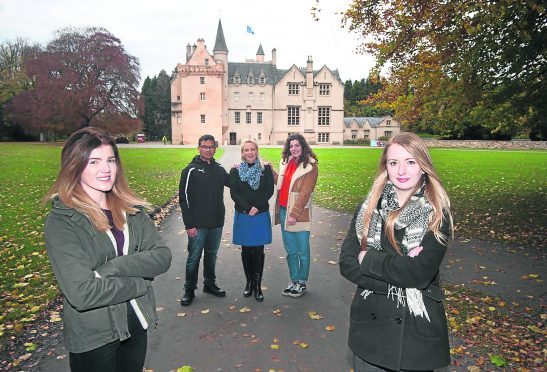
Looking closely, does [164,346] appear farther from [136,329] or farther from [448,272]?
[448,272]

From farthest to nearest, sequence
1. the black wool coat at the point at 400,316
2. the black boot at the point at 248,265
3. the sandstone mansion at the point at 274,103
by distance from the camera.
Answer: the sandstone mansion at the point at 274,103, the black boot at the point at 248,265, the black wool coat at the point at 400,316

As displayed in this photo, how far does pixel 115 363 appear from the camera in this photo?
262 centimetres

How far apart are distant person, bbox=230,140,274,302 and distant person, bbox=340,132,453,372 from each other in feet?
10.1

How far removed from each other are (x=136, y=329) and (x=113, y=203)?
2.74ft

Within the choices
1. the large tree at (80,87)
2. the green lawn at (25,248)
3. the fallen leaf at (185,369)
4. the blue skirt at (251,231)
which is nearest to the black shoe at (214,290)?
the blue skirt at (251,231)

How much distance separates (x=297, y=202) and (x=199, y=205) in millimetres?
1337

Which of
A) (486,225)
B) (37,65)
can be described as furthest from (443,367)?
(37,65)

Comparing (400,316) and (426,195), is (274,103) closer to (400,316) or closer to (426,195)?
(426,195)

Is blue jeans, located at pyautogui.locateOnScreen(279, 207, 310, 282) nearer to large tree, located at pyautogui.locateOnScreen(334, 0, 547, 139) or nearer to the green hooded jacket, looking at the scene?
the green hooded jacket

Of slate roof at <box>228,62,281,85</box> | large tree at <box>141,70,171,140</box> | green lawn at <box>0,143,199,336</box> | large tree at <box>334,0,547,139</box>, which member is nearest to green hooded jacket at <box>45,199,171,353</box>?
green lawn at <box>0,143,199,336</box>

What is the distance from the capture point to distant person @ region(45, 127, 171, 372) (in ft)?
7.82

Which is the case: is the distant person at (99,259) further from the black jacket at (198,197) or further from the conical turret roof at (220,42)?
the conical turret roof at (220,42)

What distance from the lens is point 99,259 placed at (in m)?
2.51

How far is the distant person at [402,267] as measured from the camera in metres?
2.34
